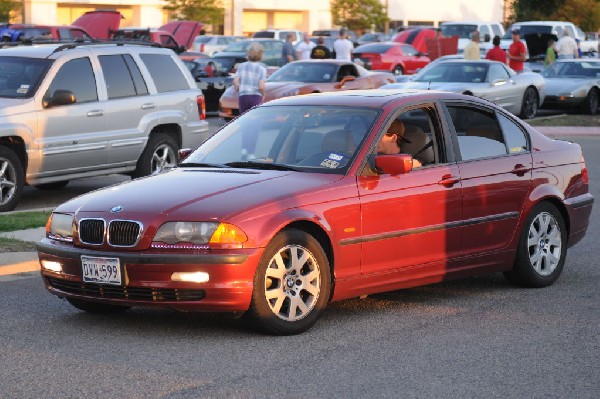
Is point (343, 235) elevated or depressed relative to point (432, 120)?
depressed

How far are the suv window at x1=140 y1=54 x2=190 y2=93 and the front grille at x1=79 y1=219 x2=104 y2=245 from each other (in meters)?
8.06

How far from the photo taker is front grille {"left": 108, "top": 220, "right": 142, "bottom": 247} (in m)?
7.91

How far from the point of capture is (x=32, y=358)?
7395 millimetres

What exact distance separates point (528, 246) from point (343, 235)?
202 cm

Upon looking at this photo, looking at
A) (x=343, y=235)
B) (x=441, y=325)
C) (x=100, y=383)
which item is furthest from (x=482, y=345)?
(x=100, y=383)

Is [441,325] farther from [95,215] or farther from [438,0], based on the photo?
[438,0]

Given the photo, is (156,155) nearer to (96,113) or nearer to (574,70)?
(96,113)

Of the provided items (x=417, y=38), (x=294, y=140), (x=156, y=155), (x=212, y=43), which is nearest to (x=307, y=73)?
(x=156, y=155)

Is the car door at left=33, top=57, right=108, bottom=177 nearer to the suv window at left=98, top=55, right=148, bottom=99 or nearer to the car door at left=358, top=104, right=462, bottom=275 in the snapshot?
the suv window at left=98, top=55, right=148, bottom=99

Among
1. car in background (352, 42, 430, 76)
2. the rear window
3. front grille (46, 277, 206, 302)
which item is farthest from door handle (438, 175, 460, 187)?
the rear window

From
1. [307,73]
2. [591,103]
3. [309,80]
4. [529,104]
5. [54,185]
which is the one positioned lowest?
[591,103]

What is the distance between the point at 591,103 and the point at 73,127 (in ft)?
61.8

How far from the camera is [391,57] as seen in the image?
44.7 m

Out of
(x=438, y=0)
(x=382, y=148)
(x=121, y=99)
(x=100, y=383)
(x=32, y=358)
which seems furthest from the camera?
(x=438, y=0)
